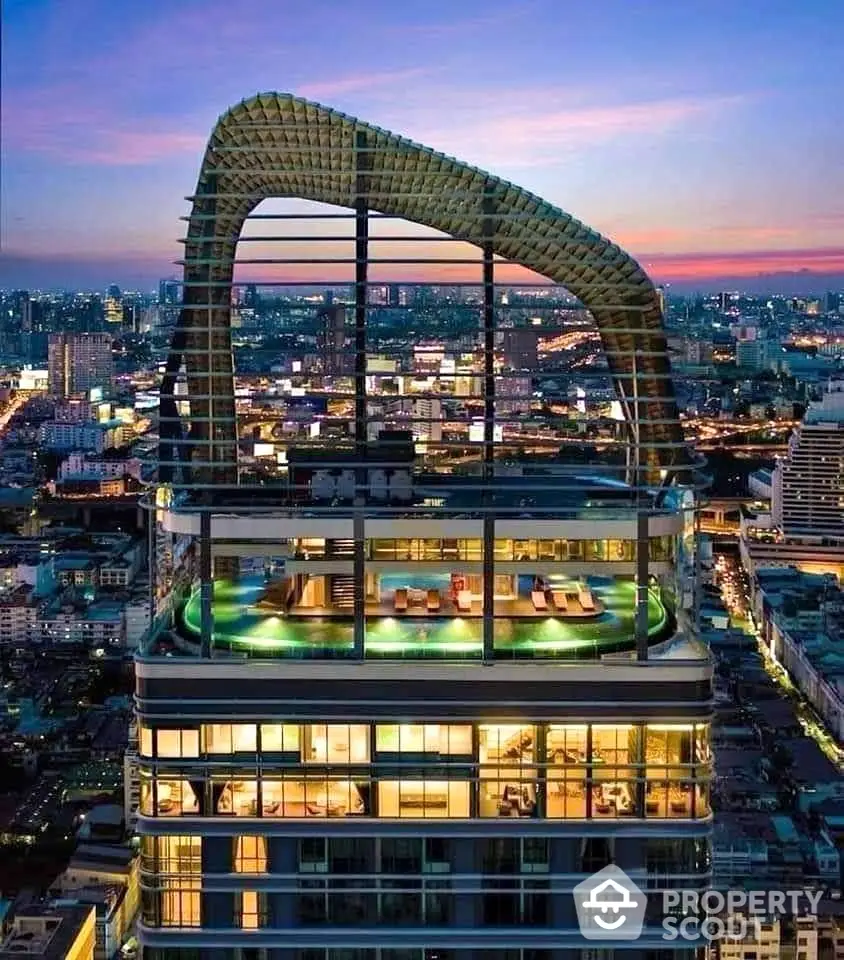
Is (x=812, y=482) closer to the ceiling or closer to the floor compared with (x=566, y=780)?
closer to the floor

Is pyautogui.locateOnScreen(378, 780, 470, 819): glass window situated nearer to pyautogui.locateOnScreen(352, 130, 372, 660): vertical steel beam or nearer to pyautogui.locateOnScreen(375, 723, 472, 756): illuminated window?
pyautogui.locateOnScreen(375, 723, 472, 756): illuminated window

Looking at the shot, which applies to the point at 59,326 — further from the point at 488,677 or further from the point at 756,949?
the point at 488,677

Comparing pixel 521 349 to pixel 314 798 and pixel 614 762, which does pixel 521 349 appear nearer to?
pixel 614 762

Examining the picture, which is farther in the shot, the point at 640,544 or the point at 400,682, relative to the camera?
the point at 640,544

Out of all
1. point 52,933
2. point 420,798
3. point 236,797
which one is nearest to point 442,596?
point 420,798

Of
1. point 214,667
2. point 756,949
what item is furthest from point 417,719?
point 756,949

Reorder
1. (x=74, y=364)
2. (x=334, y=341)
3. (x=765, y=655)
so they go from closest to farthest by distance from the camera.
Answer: (x=334, y=341), (x=765, y=655), (x=74, y=364)

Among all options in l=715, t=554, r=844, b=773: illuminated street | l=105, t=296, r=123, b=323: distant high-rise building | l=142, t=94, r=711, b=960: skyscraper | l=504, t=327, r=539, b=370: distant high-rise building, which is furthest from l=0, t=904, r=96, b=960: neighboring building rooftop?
l=105, t=296, r=123, b=323: distant high-rise building
